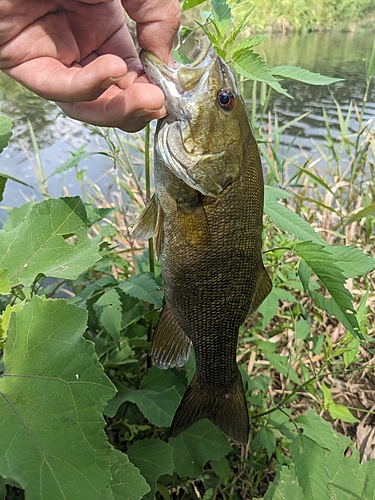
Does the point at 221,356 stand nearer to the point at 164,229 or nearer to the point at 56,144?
the point at 164,229

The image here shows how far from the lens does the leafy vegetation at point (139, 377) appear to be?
3.10ft

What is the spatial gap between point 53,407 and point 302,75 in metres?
1.39

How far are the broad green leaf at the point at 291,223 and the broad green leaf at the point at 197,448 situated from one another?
0.96m

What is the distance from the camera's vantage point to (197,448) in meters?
1.88

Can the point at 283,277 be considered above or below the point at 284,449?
above

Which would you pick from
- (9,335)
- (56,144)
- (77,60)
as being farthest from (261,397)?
(56,144)

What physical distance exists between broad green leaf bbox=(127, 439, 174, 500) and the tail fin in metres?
0.10

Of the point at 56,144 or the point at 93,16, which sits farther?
the point at 56,144

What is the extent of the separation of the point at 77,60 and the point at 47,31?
6.2 inches

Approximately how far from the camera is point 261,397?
2.31m

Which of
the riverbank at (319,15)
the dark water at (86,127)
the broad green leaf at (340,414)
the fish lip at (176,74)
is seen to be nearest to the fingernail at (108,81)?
the fish lip at (176,74)

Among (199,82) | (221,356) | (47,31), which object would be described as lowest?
(221,356)

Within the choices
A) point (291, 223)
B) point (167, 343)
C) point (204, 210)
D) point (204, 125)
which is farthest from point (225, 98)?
point (167, 343)

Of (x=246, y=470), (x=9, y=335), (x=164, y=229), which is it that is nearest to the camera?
(x=9, y=335)
